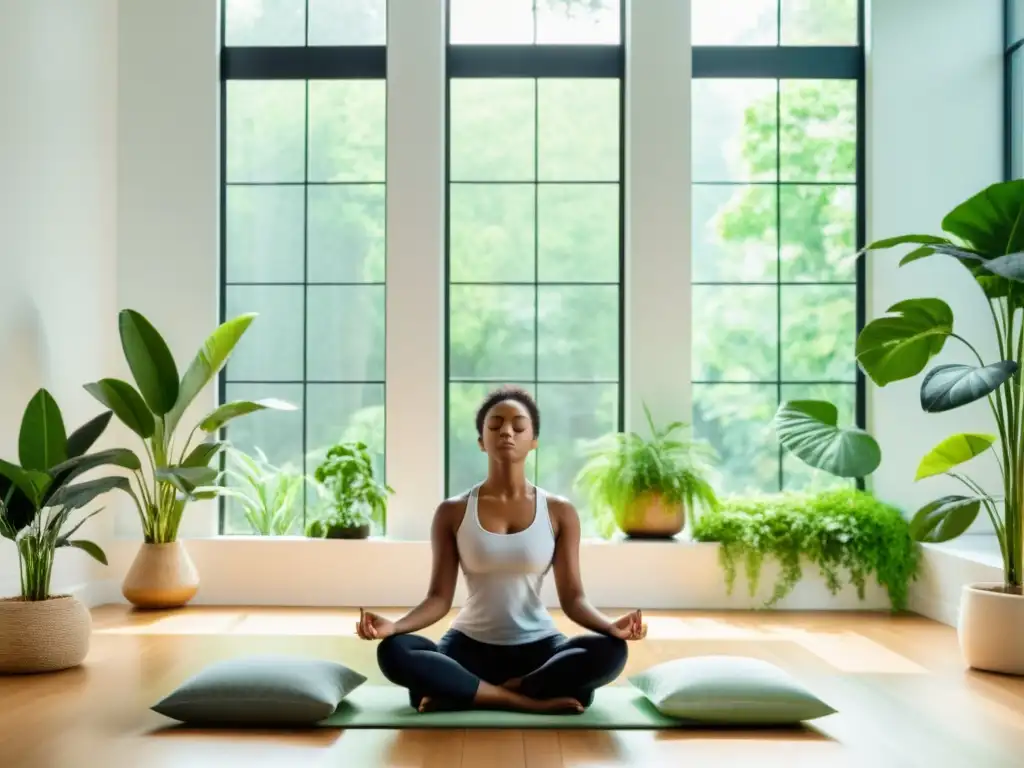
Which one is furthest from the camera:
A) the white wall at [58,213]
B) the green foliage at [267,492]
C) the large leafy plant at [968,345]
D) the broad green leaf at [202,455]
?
the green foliage at [267,492]

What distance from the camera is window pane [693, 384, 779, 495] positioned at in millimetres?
6371

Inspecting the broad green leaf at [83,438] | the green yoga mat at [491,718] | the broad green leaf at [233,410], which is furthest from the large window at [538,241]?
the green yoga mat at [491,718]

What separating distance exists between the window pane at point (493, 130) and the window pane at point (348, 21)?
0.55 meters

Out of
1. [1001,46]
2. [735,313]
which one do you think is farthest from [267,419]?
[1001,46]

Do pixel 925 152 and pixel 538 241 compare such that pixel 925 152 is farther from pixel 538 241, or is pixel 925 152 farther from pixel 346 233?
pixel 346 233

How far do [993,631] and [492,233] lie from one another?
3377 mm

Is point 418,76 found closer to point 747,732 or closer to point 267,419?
point 267,419

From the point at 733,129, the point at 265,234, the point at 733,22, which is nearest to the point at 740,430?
the point at 733,129

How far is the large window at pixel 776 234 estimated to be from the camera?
6371 mm

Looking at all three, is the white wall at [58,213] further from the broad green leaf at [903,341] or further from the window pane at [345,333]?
the broad green leaf at [903,341]

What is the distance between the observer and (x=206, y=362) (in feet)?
18.7

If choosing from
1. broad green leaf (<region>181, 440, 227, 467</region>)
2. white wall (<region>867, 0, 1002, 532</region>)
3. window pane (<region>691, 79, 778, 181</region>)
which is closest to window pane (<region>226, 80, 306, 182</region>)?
broad green leaf (<region>181, 440, 227, 467</region>)

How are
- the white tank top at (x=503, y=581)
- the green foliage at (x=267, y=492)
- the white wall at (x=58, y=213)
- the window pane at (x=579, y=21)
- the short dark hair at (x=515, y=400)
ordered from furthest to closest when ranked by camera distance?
1. the window pane at (x=579, y=21)
2. the green foliage at (x=267, y=492)
3. the white wall at (x=58, y=213)
4. the short dark hair at (x=515, y=400)
5. the white tank top at (x=503, y=581)

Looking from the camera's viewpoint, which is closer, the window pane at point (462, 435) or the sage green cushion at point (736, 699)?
the sage green cushion at point (736, 699)
